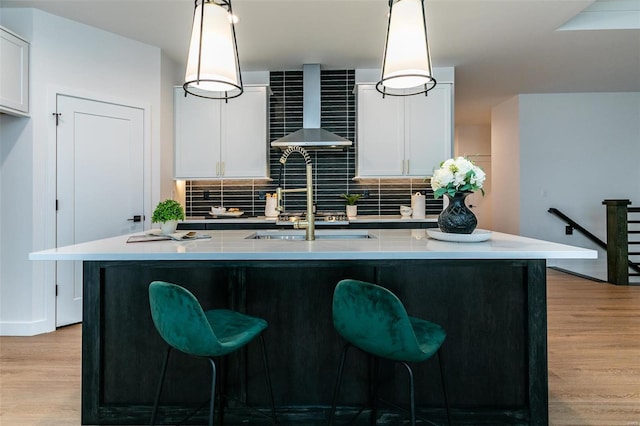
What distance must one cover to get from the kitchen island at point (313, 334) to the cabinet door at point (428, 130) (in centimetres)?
265

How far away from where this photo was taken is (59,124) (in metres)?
3.56

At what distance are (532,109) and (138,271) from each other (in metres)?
6.40

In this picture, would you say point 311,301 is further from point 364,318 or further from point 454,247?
point 454,247

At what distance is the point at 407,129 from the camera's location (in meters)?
4.50

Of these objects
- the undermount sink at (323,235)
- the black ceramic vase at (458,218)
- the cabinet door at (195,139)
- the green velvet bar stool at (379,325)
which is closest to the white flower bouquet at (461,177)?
the black ceramic vase at (458,218)

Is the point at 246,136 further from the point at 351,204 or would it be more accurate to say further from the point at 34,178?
the point at 34,178

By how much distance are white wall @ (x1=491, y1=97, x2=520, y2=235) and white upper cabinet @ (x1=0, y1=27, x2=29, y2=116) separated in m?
6.43

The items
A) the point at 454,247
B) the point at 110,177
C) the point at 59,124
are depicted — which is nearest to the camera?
the point at 454,247

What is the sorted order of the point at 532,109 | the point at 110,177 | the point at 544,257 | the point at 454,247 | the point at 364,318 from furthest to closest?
the point at 532,109
the point at 110,177
the point at 454,247
the point at 544,257
the point at 364,318

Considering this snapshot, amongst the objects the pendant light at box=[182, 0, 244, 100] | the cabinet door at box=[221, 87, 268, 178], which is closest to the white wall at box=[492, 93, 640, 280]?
the cabinet door at box=[221, 87, 268, 178]

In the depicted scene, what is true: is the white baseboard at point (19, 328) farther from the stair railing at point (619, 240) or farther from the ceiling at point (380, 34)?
the stair railing at point (619, 240)

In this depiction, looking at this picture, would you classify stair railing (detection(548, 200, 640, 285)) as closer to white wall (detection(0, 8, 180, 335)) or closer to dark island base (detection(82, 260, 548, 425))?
dark island base (detection(82, 260, 548, 425))

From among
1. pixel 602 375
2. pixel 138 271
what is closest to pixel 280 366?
pixel 138 271

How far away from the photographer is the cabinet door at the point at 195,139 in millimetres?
4574
